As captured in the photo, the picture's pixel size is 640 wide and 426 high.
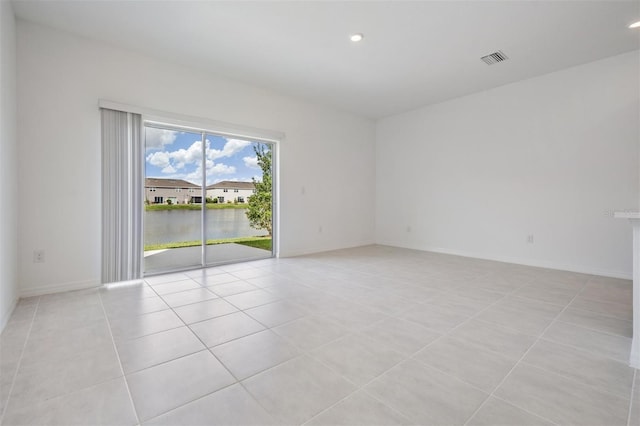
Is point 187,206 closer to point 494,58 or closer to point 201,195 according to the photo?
point 201,195

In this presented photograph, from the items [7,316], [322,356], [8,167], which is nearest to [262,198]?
[8,167]

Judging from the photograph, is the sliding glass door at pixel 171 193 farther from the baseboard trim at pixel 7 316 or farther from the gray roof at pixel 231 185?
the baseboard trim at pixel 7 316

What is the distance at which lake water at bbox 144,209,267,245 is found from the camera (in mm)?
4008

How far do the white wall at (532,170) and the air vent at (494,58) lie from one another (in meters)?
1.01

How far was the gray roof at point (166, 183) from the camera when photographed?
3.91m

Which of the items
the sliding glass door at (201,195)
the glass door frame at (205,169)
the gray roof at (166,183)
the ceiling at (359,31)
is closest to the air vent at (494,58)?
the ceiling at (359,31)

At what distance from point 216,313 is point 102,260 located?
1.81 m

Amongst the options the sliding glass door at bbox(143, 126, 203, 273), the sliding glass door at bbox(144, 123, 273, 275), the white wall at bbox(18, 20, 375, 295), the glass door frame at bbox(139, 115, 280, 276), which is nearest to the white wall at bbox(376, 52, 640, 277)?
the glass door frame at bbox(139, 115, 280, 276)

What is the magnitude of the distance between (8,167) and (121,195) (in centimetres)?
99

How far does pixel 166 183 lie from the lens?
13.4 feet

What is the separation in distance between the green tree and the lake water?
0.91 feet

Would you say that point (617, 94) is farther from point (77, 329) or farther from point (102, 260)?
point (102, 260)

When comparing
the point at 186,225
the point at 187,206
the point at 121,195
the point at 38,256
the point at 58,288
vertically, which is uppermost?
the point at 121,195

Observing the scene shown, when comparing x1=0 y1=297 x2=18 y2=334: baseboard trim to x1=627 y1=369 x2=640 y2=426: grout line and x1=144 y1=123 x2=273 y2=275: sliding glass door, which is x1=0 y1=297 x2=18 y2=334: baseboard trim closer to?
x1=144 y1=123 x2=273 y2=275: sliding glass door
